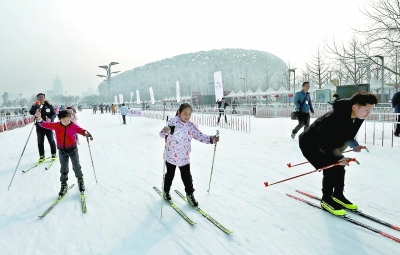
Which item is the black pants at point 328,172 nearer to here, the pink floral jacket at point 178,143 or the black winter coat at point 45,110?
the pink floral jacket at point 178,143

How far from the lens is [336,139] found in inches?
110

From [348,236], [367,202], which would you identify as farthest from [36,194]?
[367,202]

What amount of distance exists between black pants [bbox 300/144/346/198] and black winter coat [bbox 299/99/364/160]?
0.05 metres

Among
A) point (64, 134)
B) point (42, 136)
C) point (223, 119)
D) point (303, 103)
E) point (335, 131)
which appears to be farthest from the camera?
point (223, 119)

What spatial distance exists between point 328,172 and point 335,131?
53 cm

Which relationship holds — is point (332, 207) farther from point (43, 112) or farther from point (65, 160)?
point (43, 112)

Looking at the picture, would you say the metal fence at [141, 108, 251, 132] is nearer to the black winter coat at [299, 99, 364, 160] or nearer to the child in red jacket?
the child in red jacket

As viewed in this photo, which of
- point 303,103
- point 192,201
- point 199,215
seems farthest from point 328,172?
point 303,103

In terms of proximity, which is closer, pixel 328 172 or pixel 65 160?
pixel 328 172

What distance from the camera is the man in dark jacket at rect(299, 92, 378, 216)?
2.67m

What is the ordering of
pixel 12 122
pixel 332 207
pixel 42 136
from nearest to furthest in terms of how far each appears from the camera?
1. pixel 332 207
2. pixel 42 136
3. pixel 12 122

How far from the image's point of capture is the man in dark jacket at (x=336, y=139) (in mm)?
2674

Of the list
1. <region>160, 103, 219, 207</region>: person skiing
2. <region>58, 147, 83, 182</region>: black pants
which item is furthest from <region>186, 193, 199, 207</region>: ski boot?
<region>58, 147, 83, 182</region>: black pants

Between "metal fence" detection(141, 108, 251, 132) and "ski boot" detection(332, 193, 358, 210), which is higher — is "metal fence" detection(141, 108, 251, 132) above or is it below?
above
